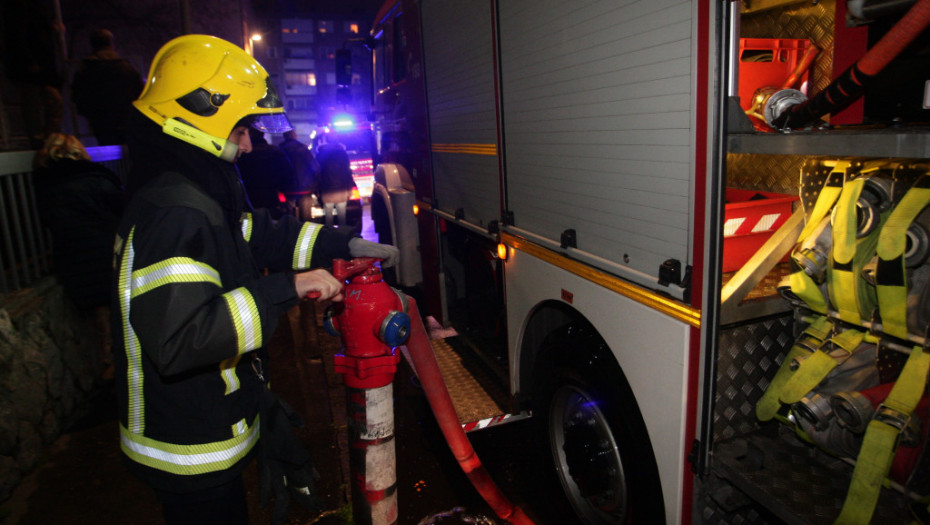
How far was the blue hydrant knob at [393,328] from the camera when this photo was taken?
2041 millimetres

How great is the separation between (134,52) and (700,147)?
17.2m

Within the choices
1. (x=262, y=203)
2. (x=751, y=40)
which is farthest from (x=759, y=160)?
(x=262, y=203)

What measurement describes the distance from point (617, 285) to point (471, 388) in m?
2.05

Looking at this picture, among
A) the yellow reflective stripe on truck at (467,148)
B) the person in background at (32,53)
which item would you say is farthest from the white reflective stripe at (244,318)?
the person in background at (32,53)

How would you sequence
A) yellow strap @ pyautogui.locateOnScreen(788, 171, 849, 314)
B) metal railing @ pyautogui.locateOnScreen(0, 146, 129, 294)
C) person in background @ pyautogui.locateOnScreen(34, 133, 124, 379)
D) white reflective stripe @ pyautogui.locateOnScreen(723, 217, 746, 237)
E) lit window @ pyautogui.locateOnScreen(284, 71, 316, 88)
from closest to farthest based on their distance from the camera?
1. yellow strap @ pyautogui.locateOnScreen(788, 171, 849, 314)
2. white reflective stripe @ pyautogui.locateOnScreen(723, 217, 746, 237)
3. metal railing @ pyautogui.locateOnScreen(0, 146, 129, 294)
4. person in background @ pyautogui.locateOnScreen(34, 133, 124, 379)
5. lit window @ pyautogui.locateOnScreen(284, 71, 316, 88)

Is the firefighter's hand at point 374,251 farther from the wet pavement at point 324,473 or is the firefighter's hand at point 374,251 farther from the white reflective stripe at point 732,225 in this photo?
the white reflective stripe at point 732,225

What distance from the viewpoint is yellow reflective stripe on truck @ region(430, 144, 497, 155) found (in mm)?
3348

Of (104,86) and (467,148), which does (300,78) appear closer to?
(104,86)

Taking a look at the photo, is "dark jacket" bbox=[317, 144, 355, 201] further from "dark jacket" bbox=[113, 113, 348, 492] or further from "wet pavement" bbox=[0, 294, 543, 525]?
"dark jacket" bbox=[113, 113, 348, 492]

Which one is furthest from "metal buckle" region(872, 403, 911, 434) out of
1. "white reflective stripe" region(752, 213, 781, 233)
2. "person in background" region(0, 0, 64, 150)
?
"person in background" region(0, 0, 64, 150)

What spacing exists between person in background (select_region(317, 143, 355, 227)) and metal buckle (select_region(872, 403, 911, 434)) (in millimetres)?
9080

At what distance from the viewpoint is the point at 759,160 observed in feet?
9.45

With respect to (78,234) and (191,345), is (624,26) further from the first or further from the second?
(78,234)

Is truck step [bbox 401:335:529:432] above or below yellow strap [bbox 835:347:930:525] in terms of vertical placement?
below
